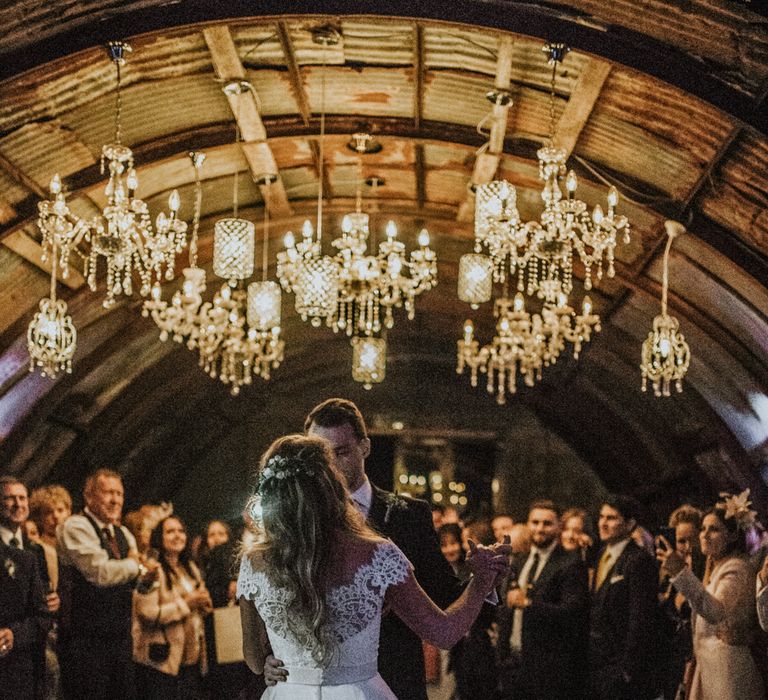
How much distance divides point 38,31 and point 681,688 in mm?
5955

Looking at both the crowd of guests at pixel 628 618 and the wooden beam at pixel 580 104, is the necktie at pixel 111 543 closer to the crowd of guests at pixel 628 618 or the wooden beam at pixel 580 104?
the crowd of guests at pixel 628 618

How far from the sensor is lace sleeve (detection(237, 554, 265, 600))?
4.09m

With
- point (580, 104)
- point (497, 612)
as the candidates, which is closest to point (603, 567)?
point (497, 612)

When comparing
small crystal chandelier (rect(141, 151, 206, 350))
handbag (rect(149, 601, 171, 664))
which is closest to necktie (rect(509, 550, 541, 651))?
handbag (rect(149, 601, 171, 664))

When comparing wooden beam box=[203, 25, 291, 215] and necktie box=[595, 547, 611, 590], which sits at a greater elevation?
wooden beam box=[203, 25, 291, 215]

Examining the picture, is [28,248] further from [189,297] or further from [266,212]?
[266,212]

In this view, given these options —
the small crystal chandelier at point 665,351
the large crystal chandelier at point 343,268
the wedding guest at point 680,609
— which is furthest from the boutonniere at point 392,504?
the small crystal chandelier at point 665,351

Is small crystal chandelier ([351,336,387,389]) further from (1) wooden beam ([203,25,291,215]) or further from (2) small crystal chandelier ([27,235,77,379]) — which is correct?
(2) small crystal chandelier ([27,235,77,379])

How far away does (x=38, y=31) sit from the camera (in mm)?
7336

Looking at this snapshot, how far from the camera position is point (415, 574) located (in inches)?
199

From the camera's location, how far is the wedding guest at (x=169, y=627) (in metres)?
9.29

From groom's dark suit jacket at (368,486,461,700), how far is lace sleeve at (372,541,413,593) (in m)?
0.88

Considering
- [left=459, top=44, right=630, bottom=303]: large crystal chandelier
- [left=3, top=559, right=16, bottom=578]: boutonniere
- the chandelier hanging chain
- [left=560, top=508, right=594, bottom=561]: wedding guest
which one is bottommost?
[left=3, top=559, right=16, bottom=578]: boutonniere

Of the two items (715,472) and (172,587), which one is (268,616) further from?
(715,472)
